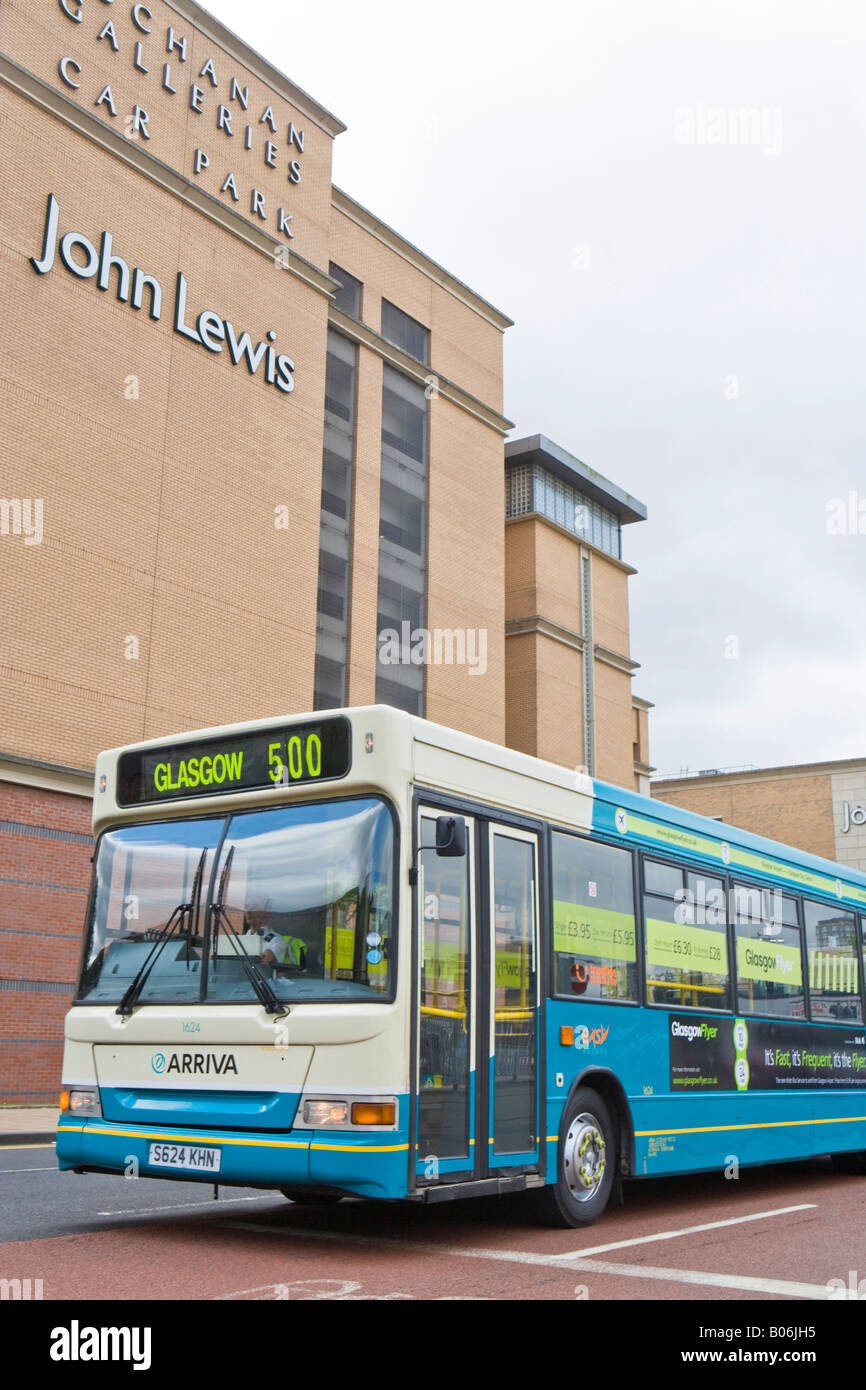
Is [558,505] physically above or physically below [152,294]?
above

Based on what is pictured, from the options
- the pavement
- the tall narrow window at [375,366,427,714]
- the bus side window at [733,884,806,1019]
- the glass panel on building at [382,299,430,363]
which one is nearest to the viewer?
the bus side window at [733,884,806,1019]

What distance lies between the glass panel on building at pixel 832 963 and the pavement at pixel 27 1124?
9738mm

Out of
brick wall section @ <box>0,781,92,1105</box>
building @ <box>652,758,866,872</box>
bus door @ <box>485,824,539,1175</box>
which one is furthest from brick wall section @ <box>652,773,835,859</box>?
bus door @ <box>485,824,539,1175</box>

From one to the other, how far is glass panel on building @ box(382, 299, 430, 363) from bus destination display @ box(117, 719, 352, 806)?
1178 inches

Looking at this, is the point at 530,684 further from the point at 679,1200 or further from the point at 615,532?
the point at 679,1200

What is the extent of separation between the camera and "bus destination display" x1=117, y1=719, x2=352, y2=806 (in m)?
7.38

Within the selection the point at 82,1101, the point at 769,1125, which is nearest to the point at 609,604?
the point at 769,1125

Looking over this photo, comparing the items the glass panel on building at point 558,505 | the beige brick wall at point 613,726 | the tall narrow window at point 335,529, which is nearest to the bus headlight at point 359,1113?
the tall narrow window at point 335,529

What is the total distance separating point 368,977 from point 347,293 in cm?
3100

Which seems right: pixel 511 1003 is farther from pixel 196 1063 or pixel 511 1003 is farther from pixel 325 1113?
pixel 196 1063

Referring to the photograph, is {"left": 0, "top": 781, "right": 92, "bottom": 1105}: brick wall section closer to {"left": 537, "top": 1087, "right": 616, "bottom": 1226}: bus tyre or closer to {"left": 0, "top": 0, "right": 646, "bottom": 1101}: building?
{"left": 0, "top": 0, "right": 646, "bottom": 1101}: building

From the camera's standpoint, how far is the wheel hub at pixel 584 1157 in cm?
836

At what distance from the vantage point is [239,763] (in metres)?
7.76

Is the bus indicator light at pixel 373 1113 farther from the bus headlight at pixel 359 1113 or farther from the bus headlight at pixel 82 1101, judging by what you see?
the bus headlight at pixel 82 1101
